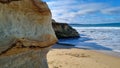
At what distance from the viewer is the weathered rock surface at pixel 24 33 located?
2.81 metres

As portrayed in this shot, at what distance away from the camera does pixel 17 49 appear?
288 centimetres

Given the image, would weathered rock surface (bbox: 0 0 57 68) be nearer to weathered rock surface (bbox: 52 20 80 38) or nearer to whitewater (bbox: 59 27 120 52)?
whitewater (bbox: 59 27 120 52)

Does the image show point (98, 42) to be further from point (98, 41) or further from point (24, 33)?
point (24, 33)

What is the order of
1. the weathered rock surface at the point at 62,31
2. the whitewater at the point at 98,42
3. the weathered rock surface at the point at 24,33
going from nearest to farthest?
the weathered rock surface at the point at 24,33 < the whitewater at the point at 98,42 < the weathered rock surface at the point at 62,31

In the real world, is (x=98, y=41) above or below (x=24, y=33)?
below

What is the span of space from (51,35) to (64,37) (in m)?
17.4

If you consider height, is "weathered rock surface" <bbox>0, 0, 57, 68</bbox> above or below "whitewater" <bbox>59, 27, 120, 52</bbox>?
above

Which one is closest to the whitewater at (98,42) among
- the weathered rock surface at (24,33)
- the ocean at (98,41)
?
the ocean at (98,41)

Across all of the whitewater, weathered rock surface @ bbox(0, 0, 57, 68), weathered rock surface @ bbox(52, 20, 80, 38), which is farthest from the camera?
weathered rock surface @ bbox(52, 20, 80, 38)

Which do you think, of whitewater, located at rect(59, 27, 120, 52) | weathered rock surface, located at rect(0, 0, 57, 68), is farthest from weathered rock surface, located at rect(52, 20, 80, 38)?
weathered rock surface, located at rect(0, 0, 57, 68)

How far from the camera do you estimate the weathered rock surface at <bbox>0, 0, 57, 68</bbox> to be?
9.23ft

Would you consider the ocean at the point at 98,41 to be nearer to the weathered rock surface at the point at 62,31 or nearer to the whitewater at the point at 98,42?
the whitewater at the point at 98,42

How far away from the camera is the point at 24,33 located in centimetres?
295

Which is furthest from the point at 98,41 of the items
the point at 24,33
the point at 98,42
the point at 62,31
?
the point at 24,33
